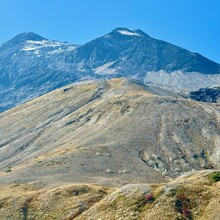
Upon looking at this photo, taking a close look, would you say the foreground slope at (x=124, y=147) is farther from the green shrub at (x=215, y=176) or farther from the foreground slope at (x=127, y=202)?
the green shrub at (x=215, y=176)

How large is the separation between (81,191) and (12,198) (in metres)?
11.9

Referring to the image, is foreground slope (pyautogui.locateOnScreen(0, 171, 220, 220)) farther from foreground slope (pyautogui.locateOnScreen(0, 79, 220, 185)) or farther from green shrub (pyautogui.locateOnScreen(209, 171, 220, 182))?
foreground slope (pyautogui.locateOnScreen(0, 79, 220, 185))

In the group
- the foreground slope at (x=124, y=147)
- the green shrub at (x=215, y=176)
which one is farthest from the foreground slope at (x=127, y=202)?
the foreground slope at (x=124, y=147)

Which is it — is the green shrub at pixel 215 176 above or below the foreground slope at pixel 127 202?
above

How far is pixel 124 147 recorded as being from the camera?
14212 centimetres

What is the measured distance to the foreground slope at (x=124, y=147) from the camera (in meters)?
110

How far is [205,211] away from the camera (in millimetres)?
51750

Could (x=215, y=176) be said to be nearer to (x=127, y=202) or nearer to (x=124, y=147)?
(x=127, y=202)

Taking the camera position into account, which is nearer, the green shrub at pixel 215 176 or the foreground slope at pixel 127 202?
the foreground slope at pixel 127 202

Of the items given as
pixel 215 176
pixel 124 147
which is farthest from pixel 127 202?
pixel 124 147

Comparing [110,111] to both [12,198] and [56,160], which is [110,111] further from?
[12,198]

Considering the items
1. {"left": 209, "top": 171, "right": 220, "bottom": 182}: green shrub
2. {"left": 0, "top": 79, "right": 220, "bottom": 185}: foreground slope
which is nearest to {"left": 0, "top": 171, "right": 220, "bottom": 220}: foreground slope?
{"left": 209, "top": 171, "right": 220, "bottom": 182}: green shrub

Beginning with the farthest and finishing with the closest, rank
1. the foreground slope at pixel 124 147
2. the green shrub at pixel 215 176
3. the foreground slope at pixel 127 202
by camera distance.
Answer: the foreground slope at pixel 124 147
the green shrub at pixel 215 176
the foreground slope at pixel 127 202

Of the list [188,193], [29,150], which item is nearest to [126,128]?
[29,150]
